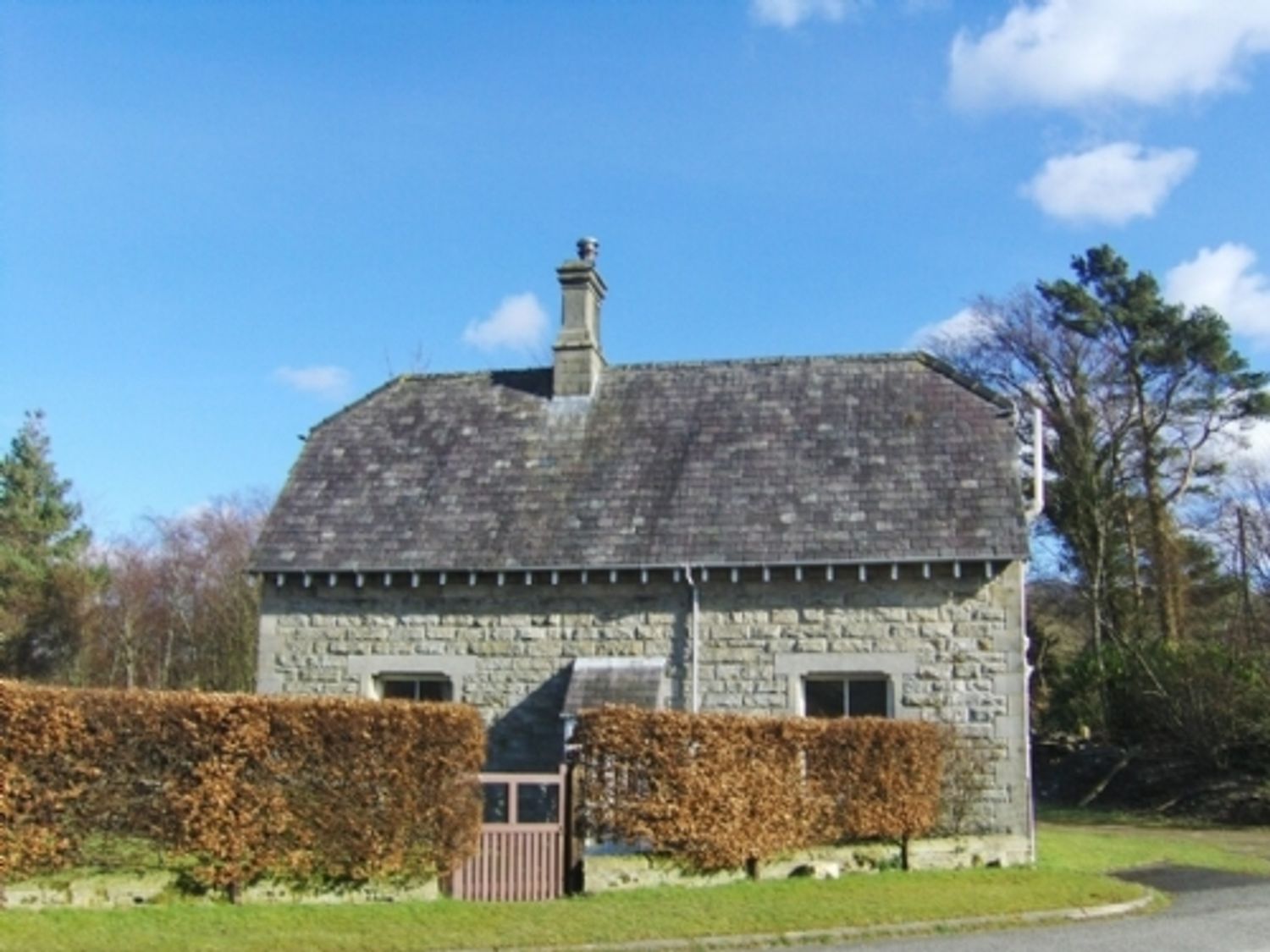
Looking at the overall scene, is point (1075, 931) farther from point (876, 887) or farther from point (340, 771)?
point (340, 771)

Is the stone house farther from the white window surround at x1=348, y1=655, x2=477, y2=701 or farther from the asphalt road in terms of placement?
the asphalt road

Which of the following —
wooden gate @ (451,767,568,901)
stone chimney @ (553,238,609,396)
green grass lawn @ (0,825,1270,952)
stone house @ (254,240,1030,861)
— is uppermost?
stone chimney @ (553,238,609,396)

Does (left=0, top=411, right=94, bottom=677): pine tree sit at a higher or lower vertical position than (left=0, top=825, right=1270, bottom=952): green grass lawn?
higher

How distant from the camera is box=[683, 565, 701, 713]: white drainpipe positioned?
1756 centimetres

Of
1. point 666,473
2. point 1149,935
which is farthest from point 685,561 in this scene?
point 1149,935

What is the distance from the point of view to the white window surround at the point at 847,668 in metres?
17.2

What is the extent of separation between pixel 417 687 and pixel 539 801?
4.73 meters

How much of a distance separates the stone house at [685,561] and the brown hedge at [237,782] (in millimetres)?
4099

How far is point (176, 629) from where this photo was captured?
44.3m

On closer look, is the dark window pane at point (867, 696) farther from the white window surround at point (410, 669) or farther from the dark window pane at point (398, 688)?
the dark window pane at point (398, 688)

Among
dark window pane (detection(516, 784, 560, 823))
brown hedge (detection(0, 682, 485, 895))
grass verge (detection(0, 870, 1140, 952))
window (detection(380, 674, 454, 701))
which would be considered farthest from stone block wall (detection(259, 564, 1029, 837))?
brown hedge (detection(0, 682, 485, 895))

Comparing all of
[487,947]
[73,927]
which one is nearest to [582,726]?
[487,947]

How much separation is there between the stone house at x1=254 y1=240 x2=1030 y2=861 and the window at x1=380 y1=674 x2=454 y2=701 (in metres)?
0.04

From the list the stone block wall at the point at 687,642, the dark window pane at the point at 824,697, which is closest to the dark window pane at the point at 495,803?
the stone block wall at the point at 687,642
